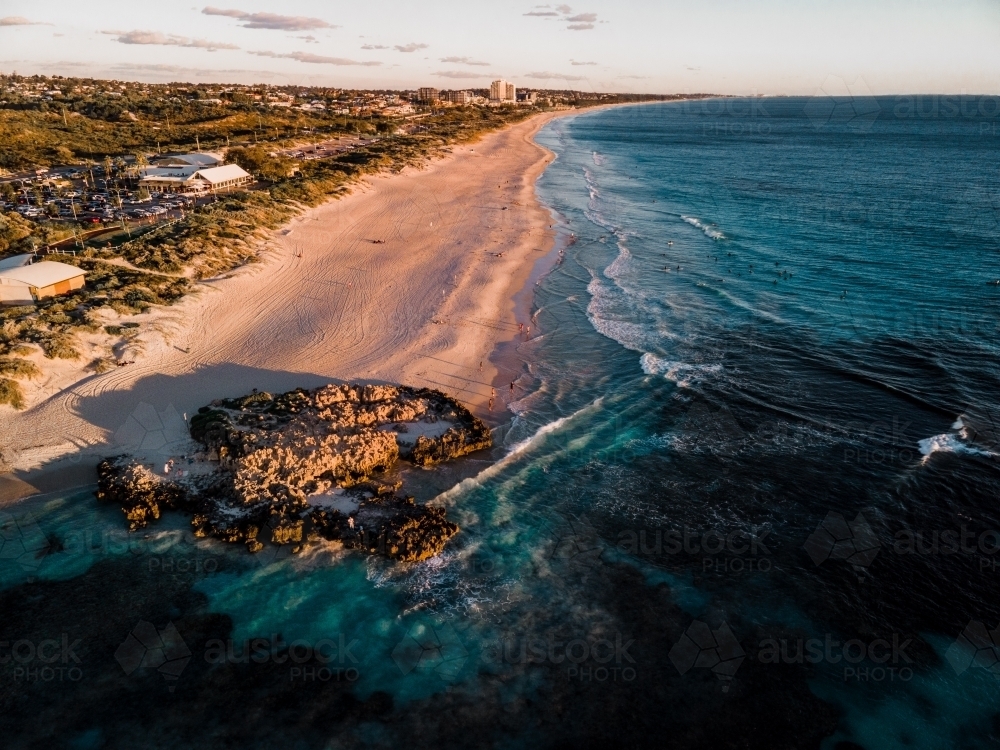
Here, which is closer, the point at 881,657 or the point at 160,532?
the point at 881,657

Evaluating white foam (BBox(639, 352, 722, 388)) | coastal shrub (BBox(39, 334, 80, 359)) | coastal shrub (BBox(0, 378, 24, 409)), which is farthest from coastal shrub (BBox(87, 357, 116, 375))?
white foam (BBox(639, 352, 722, 388))

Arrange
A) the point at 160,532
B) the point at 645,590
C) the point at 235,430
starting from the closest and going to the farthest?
the point at 645,590
the point at 160,532
the point at 235,430

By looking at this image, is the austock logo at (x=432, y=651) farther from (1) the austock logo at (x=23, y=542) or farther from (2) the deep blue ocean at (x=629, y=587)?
(1) the austock logo at (x=23, y=542)

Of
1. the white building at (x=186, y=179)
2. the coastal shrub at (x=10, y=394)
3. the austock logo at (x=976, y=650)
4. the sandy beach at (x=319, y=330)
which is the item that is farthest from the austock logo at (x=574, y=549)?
the white building at (x=186, y=179)

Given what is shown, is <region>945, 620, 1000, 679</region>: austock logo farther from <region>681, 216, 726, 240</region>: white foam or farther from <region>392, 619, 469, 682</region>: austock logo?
<region>681, 216, 726, 240</region>: white foam

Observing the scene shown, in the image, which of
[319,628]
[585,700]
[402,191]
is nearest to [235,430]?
[319,628]

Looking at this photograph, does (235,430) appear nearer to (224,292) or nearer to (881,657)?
(224,292)

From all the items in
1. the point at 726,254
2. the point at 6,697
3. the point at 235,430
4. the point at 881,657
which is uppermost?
the point at 726,254
